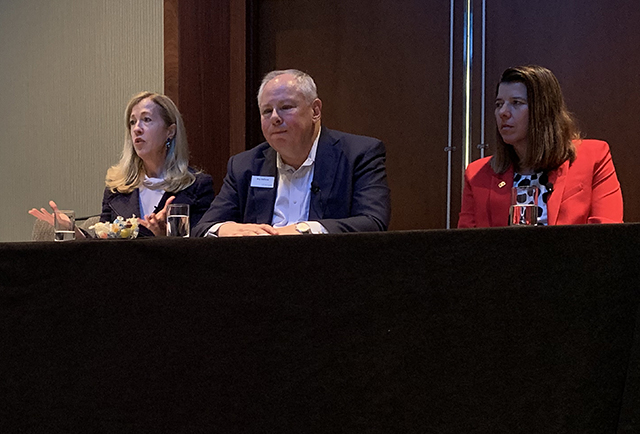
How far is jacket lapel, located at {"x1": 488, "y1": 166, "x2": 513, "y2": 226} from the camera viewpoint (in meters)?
2.52

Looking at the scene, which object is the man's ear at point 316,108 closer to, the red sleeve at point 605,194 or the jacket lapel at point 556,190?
the jacket lapel at point 556,190

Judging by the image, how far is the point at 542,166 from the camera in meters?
2.51

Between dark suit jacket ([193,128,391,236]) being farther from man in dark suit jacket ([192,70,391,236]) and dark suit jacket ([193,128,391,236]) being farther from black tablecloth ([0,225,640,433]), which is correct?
black tablecloth ([0,225,640,433])

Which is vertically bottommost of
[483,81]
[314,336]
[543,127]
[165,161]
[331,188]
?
[314,336]

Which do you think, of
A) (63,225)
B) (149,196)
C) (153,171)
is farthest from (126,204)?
(63,225)

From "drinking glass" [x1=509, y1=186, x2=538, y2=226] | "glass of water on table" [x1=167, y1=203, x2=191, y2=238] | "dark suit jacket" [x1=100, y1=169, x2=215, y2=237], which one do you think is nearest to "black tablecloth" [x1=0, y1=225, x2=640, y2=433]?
"drinking glass" [x1=509, y1=186, x2=538, y2=226]

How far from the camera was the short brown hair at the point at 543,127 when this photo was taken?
2.49m

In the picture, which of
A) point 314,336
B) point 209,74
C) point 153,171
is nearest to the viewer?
point 314,336

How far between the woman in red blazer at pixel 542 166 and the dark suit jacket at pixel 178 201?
4.02 ft

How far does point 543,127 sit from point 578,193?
0.98 ft

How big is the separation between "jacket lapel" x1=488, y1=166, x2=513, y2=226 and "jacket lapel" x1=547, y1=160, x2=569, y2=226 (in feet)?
0.51

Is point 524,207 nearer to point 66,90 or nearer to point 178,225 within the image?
point 178,225

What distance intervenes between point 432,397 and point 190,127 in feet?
9.08

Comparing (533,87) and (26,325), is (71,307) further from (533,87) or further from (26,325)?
(533,87)
